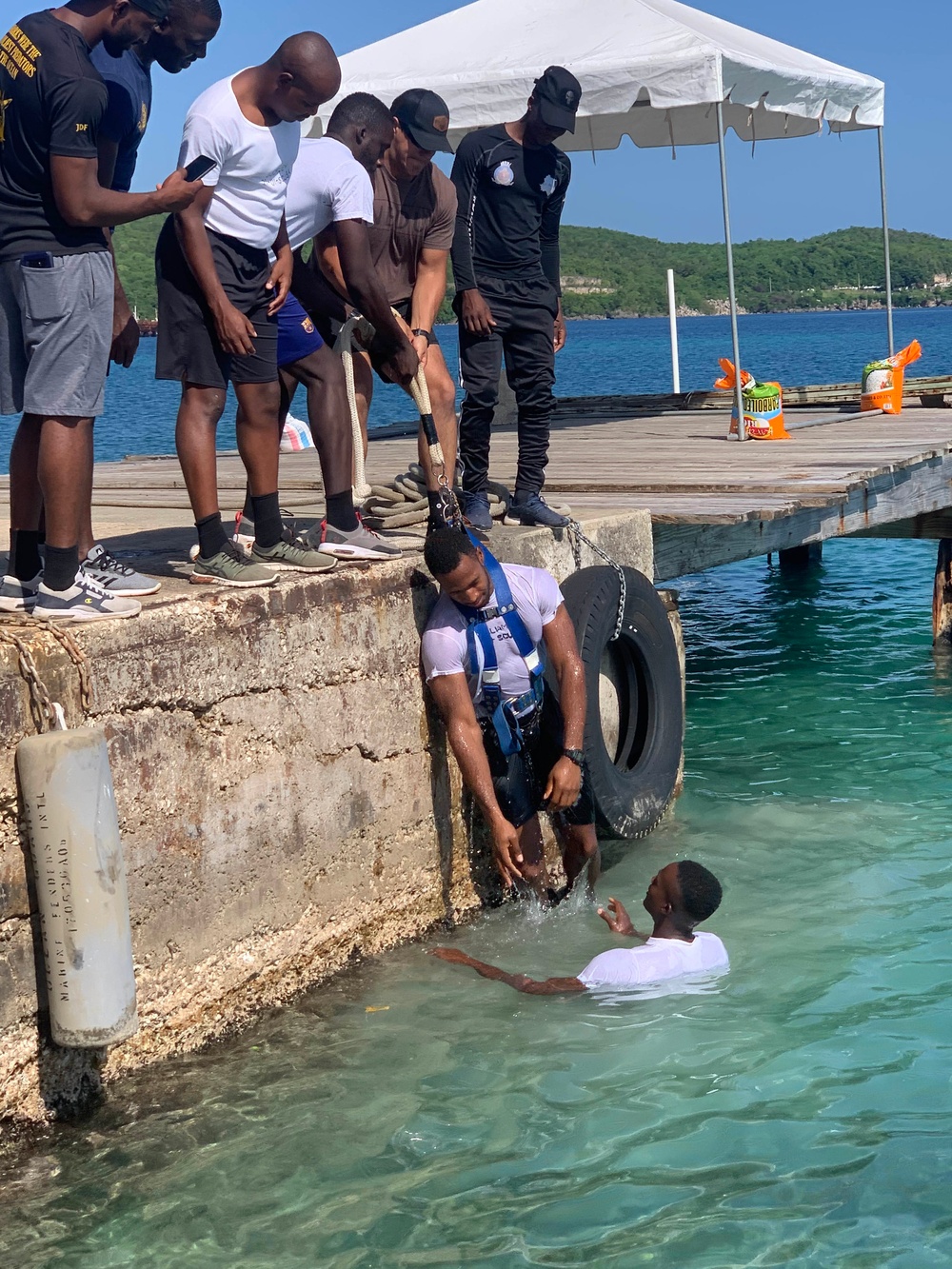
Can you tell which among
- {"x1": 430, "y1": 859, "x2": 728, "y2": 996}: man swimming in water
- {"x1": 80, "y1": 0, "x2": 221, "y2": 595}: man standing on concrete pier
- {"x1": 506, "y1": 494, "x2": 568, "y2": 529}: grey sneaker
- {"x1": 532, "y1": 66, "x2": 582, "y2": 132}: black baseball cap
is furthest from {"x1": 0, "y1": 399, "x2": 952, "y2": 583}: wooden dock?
{"x1": 430, "y1": 859, "x2": 728, "y2": 996}: man swimming in water

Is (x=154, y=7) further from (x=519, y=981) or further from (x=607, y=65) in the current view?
(x=607, y=65)

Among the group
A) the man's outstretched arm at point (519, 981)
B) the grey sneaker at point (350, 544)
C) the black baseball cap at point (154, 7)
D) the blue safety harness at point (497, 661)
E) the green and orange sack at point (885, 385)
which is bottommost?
the man's outstretched arm at point (519, 981)

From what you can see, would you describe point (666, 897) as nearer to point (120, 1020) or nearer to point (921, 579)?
point (120, 1020)

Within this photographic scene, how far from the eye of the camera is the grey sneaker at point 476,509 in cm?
609

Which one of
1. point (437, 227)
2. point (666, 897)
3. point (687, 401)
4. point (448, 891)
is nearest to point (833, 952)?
point (666, 897)

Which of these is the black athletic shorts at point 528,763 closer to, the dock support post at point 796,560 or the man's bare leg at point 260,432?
the man's bare leg at point 260,432

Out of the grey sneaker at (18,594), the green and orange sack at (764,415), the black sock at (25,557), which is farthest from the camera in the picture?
the green and orange sack at (764,415)

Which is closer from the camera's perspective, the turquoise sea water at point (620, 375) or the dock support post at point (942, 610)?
the dock support post at point (942, 610)

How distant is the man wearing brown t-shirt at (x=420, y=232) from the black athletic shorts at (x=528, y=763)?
1176 mm

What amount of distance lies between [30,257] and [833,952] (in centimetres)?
371

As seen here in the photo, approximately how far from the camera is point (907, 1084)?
450cm

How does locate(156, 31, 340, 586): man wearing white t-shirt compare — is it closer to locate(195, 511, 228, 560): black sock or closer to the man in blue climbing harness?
locate(195, 511, 228, 560): black sock

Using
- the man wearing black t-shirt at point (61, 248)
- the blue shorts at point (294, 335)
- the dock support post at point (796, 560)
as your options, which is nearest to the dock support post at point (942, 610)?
the dock support post at point (796, 560)

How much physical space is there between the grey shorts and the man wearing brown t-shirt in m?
1.91
